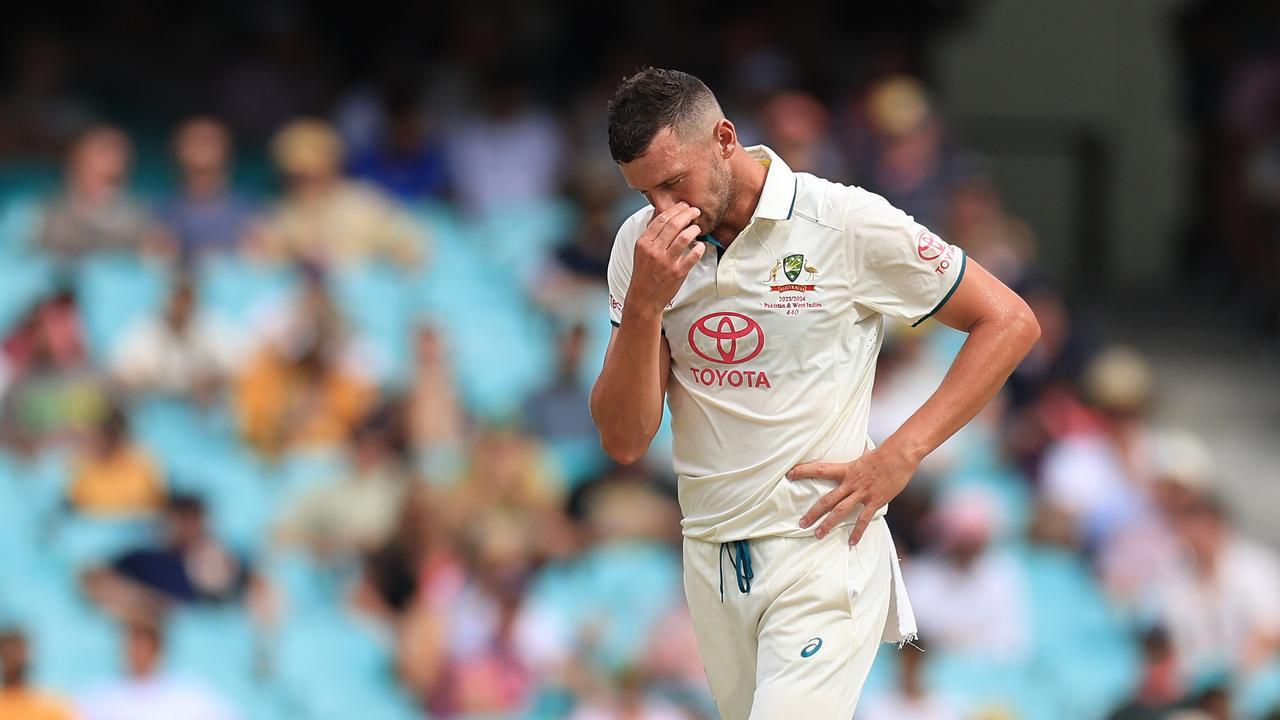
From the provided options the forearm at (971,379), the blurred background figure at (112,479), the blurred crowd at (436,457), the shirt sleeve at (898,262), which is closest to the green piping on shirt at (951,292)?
the shirt sleeve at (898,262)

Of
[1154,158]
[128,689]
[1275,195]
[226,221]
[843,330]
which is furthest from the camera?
[1154,158]

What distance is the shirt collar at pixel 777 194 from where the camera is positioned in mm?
4340

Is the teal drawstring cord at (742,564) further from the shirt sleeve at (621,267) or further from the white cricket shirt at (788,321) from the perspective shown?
the shirt sleeve at (621,267)

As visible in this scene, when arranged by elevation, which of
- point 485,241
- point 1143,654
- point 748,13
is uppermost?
point 748,13

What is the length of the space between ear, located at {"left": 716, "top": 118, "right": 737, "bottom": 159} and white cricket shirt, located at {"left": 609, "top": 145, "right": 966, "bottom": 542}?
A: 135 mm

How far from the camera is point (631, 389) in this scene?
4.33m

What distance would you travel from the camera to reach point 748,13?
13609mm

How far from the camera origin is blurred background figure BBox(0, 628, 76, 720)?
8.02 m

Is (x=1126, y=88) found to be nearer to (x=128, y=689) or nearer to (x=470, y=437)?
(x=470, y=437)

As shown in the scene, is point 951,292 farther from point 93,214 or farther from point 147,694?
point 93,214

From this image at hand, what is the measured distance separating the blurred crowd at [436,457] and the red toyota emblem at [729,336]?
460 cm

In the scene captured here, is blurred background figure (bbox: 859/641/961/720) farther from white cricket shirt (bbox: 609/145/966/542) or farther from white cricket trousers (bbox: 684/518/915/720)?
white cricket shirt (bbox: 609/145/966/542)

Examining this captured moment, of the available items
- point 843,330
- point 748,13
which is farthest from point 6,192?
point 843,330

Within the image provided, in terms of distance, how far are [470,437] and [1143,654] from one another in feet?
12.5
